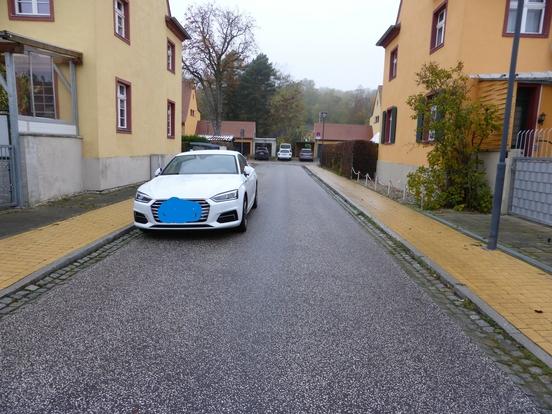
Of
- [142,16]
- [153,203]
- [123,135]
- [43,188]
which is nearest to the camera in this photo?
[153,203]

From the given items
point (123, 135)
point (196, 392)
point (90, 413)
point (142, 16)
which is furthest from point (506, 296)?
point (142, 16)

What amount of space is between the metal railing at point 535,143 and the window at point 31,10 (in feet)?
43.2

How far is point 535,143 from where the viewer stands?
10.3 metres

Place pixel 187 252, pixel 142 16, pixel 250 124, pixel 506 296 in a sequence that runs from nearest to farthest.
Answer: pixel 506 296
pixel 187 252
pixel 142 16
pixel 250 124

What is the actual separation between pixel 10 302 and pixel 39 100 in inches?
341

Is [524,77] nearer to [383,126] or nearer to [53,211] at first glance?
[383,126]

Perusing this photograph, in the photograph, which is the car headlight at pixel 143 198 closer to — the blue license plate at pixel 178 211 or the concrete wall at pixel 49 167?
the blue license plate at pixel 178 211

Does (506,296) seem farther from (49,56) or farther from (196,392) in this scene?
(49,56)

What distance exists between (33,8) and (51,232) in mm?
8359

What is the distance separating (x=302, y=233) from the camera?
8.30 m

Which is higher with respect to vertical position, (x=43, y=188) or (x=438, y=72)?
(x=438, y=72)

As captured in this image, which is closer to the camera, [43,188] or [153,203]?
[153,203]

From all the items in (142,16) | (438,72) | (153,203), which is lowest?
(153,203)

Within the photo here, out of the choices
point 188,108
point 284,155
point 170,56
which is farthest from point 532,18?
point 188,108
